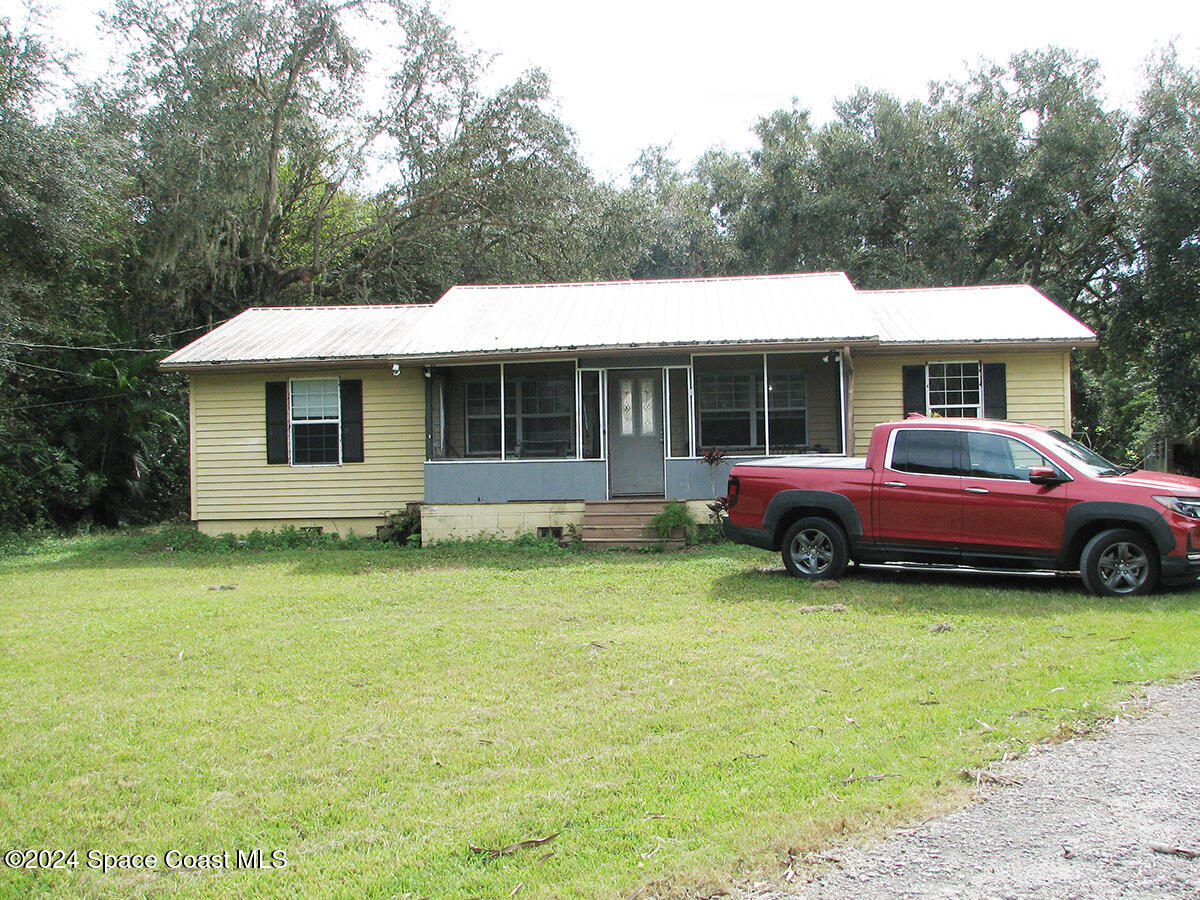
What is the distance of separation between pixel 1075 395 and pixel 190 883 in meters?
27.4

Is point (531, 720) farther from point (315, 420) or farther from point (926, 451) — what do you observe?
point (315, 420)

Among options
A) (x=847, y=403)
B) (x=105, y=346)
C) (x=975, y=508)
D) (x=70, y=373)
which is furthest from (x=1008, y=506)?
(x=105, y=346)

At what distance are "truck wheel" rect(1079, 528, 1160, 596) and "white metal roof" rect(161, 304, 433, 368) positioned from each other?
1023 centimetres

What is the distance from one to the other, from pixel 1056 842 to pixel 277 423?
15091 millimetres

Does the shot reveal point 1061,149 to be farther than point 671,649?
Yes

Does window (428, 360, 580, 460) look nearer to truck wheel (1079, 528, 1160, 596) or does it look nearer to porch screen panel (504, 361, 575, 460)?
porch screen panel (504, 361, 575, 460)

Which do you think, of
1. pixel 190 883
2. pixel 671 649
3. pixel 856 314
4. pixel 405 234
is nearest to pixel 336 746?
pixel 190 883

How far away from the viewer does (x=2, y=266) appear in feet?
57.3

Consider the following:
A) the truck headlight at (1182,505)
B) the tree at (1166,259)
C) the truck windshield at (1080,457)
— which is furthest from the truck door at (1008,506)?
the tree at (1166,259)

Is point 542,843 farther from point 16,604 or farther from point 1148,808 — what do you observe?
point 16,604

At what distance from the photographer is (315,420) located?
16641mm

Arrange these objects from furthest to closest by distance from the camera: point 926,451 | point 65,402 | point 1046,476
Result: point 65,402 → point 926,451 → point 1046,476

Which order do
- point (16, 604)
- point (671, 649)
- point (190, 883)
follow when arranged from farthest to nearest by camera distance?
point (16, 604)
point (671, 649)
point (190, 883)

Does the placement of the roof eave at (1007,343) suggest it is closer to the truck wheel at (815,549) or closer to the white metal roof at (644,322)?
the white metal roof at (644,322)
